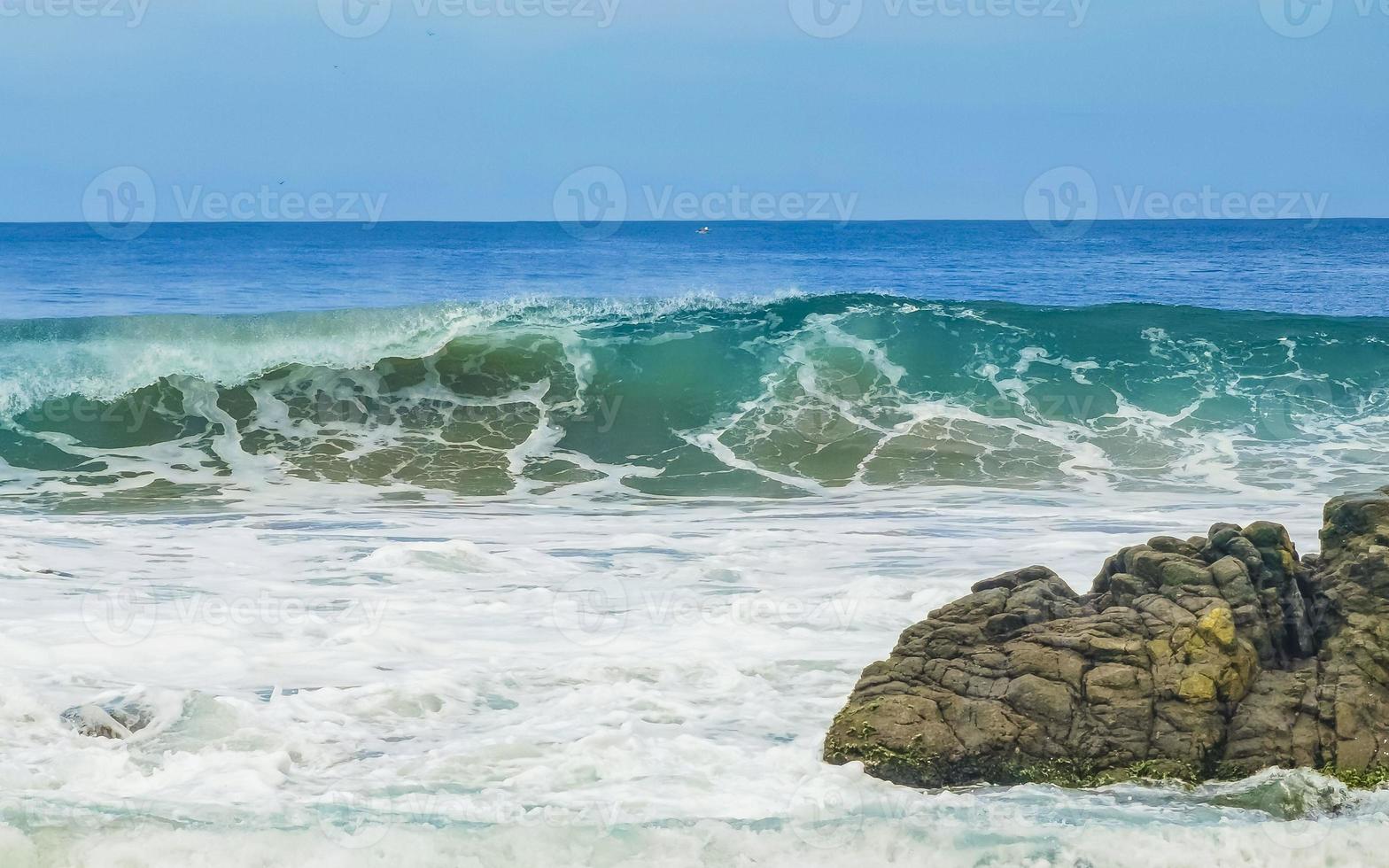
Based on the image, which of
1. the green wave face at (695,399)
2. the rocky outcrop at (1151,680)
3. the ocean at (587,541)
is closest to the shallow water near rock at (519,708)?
the ocean at (587,541)

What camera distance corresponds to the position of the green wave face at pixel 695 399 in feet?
57.7

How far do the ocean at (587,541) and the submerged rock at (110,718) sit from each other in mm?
112

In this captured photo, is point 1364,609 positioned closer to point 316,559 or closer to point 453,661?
point 453,661

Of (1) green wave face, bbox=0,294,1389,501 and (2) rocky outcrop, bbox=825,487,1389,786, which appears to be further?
(1) green wave face, bbox=0,294,1389,501

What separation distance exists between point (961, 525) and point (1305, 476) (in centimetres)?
587

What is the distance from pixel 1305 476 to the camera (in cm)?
1703

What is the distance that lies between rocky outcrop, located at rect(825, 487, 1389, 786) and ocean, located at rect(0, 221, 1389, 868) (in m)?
0.19

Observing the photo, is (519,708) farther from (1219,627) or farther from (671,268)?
(671,268)

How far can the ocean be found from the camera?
6.21 meters

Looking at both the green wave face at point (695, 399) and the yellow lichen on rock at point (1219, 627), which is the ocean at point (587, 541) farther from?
the yellow lichen on rock at point (1219, 627)

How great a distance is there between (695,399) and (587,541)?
333 inches

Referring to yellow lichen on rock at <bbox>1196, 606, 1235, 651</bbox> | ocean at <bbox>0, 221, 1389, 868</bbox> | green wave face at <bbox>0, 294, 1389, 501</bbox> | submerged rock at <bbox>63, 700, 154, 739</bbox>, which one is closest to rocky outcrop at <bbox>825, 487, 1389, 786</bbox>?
yellow lichen on rock at <bbox>1196, 606, 1235, 651</bbox>

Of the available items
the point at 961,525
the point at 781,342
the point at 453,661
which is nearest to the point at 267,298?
the point at 781,342

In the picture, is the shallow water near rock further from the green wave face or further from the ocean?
the green wave face
